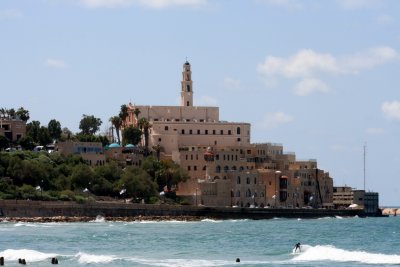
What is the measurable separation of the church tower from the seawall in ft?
85.2

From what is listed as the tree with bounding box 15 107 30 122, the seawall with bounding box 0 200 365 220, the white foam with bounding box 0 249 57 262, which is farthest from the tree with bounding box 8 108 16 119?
the white foam with bounding box 0 249 57 262

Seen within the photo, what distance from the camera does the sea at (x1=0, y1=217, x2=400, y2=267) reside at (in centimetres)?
6825

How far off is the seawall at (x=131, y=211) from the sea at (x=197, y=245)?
803 cm

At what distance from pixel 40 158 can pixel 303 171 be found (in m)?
37.2

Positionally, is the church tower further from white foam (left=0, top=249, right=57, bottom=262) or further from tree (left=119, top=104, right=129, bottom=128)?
white foam (left=0, top=249, right=57, bottom=262)

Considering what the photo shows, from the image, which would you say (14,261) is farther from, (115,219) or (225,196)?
(225,196)

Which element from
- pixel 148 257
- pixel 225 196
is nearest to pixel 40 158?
pixel 225 196

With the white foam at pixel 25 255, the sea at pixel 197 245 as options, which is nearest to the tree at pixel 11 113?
the sea at pixel 197 245

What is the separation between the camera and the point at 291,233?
349ft

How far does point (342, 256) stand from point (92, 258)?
47.0ft

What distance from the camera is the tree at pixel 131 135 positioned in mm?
162125

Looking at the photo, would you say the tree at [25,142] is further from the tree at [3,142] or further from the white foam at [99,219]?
the white foam at [99,219]

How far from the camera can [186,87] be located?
170 m

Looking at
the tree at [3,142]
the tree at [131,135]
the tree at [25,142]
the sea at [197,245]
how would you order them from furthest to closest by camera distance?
1. the tree at [131,135]
2. the tree at [25,142]
3. the tree at [3,142]
4. the sea at [197,245]
